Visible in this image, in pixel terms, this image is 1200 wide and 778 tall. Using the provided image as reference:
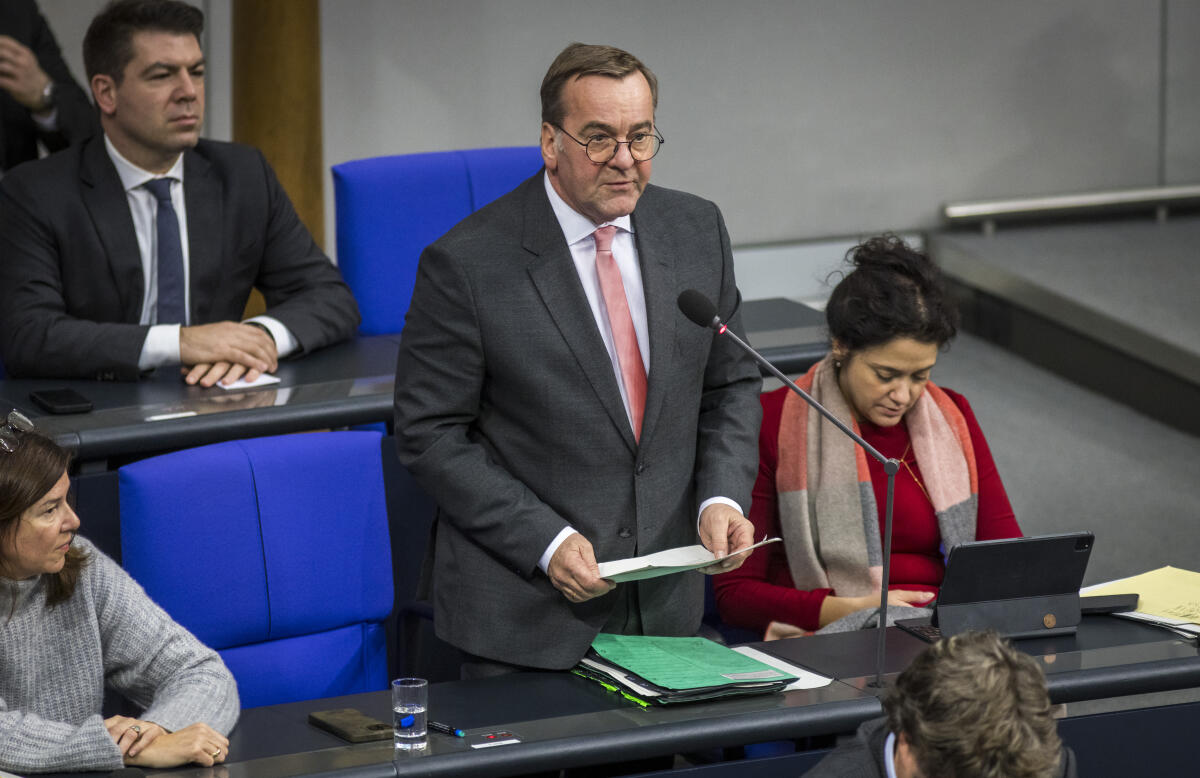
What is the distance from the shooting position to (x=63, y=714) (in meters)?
2.21

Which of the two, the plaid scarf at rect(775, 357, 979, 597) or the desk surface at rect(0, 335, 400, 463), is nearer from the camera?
the plaid scarf at rect(775, 357, 979, 597)

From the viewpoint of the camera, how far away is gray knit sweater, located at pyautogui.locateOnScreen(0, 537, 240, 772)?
2170 millimetres

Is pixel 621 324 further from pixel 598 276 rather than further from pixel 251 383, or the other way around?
pixel 251 383

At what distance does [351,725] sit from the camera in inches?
81.2

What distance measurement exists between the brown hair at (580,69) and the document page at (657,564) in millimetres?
612

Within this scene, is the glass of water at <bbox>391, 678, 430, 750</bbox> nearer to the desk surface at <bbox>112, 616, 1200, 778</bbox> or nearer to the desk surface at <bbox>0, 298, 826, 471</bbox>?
the desk surface at <bbox>112, 616, 1200, 778</bbox>

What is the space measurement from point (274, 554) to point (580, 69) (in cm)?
91

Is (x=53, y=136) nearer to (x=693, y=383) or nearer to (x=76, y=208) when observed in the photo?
(x=76, y=208)

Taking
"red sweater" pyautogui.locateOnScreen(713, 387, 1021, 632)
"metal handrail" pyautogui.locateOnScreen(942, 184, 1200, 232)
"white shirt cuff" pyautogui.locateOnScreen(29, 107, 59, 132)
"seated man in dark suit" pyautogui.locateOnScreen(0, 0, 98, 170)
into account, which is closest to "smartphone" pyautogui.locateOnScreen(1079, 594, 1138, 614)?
"red sweater" pyautogui.locateOnScreen(713, 387, 1021, 632)

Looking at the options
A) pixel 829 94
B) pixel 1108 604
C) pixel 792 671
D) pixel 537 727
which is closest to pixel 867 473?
pixel 1108 604

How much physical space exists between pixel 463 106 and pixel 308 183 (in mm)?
966

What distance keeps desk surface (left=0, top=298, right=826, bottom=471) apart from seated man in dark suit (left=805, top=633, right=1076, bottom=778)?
152cm

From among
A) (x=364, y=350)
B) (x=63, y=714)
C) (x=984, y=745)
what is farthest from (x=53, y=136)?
(x=984, y=745)

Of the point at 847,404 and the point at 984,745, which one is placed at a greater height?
the point at 847,404
